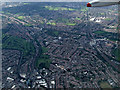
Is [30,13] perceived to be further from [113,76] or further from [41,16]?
[113,76]

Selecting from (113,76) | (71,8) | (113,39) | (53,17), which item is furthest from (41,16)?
(113,76)

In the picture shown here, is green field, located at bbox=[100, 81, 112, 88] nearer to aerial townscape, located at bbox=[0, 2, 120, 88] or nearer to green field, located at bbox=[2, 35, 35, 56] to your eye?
aerial townscape, located at bbox=[0, 2, 120, 88]

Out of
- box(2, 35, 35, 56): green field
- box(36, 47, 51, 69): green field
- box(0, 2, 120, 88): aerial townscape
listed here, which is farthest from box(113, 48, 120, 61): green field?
box(2, 35, 35, 56): green field

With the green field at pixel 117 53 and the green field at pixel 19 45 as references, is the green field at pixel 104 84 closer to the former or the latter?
the green field at pixel 117 53

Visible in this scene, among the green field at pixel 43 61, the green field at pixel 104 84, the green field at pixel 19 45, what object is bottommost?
the green field at pixel 104 84

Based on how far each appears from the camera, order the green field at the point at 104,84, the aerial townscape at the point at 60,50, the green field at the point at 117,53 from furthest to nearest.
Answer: the green field at the point at 117,53 < the aerial townscape at the point at 60,50 < the green field at the point at 104,84

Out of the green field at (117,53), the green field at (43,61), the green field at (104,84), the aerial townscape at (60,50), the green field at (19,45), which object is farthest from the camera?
the green field at (19,45)

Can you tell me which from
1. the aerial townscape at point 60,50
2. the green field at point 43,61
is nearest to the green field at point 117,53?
the aerial townscape at point 60,50

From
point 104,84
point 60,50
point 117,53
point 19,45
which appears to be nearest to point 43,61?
point 60,50

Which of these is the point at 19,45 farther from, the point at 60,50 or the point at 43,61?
the point at 60,50
